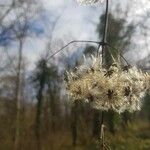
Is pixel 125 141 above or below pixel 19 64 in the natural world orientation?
below

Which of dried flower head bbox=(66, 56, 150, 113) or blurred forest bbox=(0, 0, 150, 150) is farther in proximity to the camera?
blurred forest bbox=(0, 0, 150, 150)

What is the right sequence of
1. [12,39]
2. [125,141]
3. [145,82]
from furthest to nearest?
[12,39]
[125,141]
[145,82]

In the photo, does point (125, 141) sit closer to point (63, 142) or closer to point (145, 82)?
point (63, 142)

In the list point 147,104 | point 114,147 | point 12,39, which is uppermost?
point 12,39

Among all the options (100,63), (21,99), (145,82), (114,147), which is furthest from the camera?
(21,99)

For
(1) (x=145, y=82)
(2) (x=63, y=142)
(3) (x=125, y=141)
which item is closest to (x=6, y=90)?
(2) (x=63, y=142)

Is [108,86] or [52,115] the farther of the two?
[52,115]

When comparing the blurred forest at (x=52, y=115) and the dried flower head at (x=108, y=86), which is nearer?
the dried flower head at (x=108, y=86)

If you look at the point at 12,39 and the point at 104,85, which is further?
the point at 12,39
